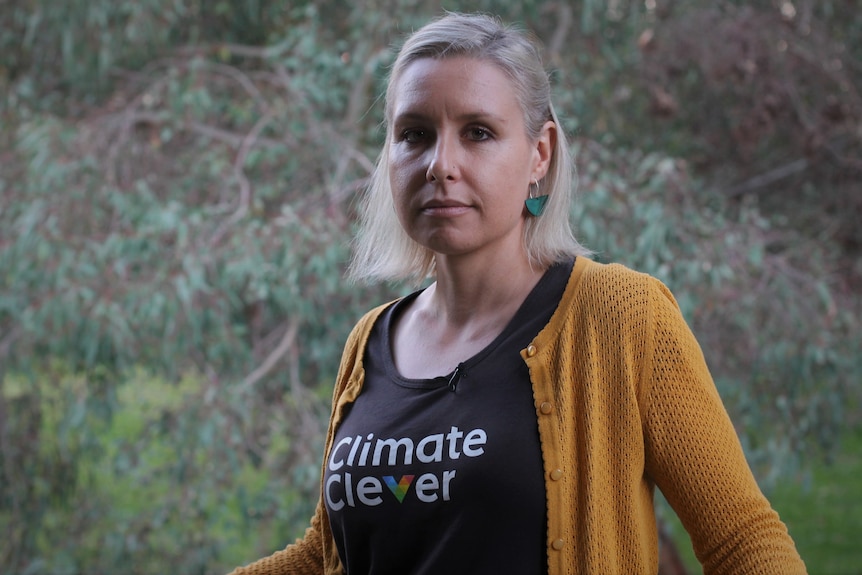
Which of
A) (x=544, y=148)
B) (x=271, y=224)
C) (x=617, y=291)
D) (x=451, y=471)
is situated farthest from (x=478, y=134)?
(x=271, y=224)

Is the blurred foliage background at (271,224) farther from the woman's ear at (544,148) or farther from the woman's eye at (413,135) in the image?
the woman's eye at (413,135)

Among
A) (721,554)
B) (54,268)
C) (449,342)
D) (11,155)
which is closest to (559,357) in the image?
(449,342)

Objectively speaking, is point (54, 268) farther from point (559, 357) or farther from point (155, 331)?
point (559, 357)

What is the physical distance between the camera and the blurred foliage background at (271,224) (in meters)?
3.13

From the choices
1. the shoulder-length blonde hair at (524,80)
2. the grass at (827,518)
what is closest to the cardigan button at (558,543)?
the shoulder-length blonde hair at (524,80)

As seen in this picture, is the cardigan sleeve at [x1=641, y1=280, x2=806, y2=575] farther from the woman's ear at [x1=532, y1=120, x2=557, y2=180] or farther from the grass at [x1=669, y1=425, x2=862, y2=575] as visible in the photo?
the grass at [x1=669, y1=425, x2=862, y2=575]

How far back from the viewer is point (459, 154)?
1.39 m

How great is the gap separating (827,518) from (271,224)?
4129 mm

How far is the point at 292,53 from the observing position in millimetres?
3771

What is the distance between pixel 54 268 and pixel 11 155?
815 millimetres

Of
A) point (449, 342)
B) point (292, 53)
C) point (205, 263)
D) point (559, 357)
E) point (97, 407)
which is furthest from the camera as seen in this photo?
point (292, 53)

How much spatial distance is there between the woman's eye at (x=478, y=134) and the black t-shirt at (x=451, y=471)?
0.22m

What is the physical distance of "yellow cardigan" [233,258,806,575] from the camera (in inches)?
49.8

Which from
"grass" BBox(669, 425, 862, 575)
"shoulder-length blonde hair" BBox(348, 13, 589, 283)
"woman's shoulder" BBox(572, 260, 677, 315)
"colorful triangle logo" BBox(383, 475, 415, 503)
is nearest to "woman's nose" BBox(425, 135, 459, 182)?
"shoulder-length blonde hair" BBox(348, 13, 589, 283)
